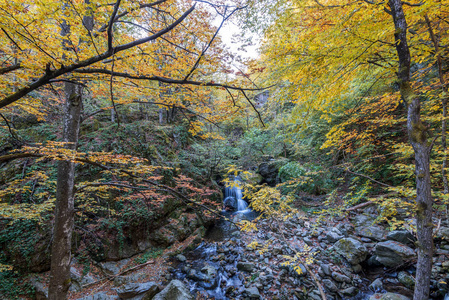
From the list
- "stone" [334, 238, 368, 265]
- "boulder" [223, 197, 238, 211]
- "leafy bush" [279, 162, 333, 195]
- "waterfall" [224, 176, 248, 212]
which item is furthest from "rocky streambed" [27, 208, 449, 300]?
"waterfall" [224, 176, 248, 212]

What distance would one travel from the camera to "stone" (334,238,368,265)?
15.6 ft

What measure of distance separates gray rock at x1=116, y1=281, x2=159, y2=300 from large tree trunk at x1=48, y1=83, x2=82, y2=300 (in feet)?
7.23

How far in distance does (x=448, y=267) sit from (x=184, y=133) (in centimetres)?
1172

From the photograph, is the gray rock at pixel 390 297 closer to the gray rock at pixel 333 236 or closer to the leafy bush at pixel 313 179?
the gray rock at pixel 333 236

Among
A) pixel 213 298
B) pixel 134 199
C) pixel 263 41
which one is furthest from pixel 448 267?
pixel 134 199

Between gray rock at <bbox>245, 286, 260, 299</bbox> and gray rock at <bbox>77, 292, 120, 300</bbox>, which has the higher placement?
gray rock at <bbox>77, 292, 120, 300</bbox>

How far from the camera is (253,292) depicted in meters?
4.54

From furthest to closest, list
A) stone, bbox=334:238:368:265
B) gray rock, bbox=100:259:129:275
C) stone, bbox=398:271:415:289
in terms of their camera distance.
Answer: gray rock, bbox=100:259:129:275 < stone, bbox=334:238:368:265 < stone, bbox=398:271:415:289

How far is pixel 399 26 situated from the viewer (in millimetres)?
2121

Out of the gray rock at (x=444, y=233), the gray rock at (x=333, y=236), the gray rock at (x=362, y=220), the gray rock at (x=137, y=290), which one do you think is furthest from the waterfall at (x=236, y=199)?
the gray rock at (x=444, y=233)

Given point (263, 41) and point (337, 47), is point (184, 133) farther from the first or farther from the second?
point (337, 47)

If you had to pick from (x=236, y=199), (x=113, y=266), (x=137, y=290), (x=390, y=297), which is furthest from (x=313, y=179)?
(x=113, y=266)

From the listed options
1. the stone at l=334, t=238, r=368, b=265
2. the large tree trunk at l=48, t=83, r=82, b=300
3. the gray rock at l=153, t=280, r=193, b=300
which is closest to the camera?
the large tree trunk at l=48, t=83, r=82, b=300

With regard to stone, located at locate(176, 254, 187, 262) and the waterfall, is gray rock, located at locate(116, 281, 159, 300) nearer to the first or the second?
stone, located at locate(176, 254, 187, 262)
